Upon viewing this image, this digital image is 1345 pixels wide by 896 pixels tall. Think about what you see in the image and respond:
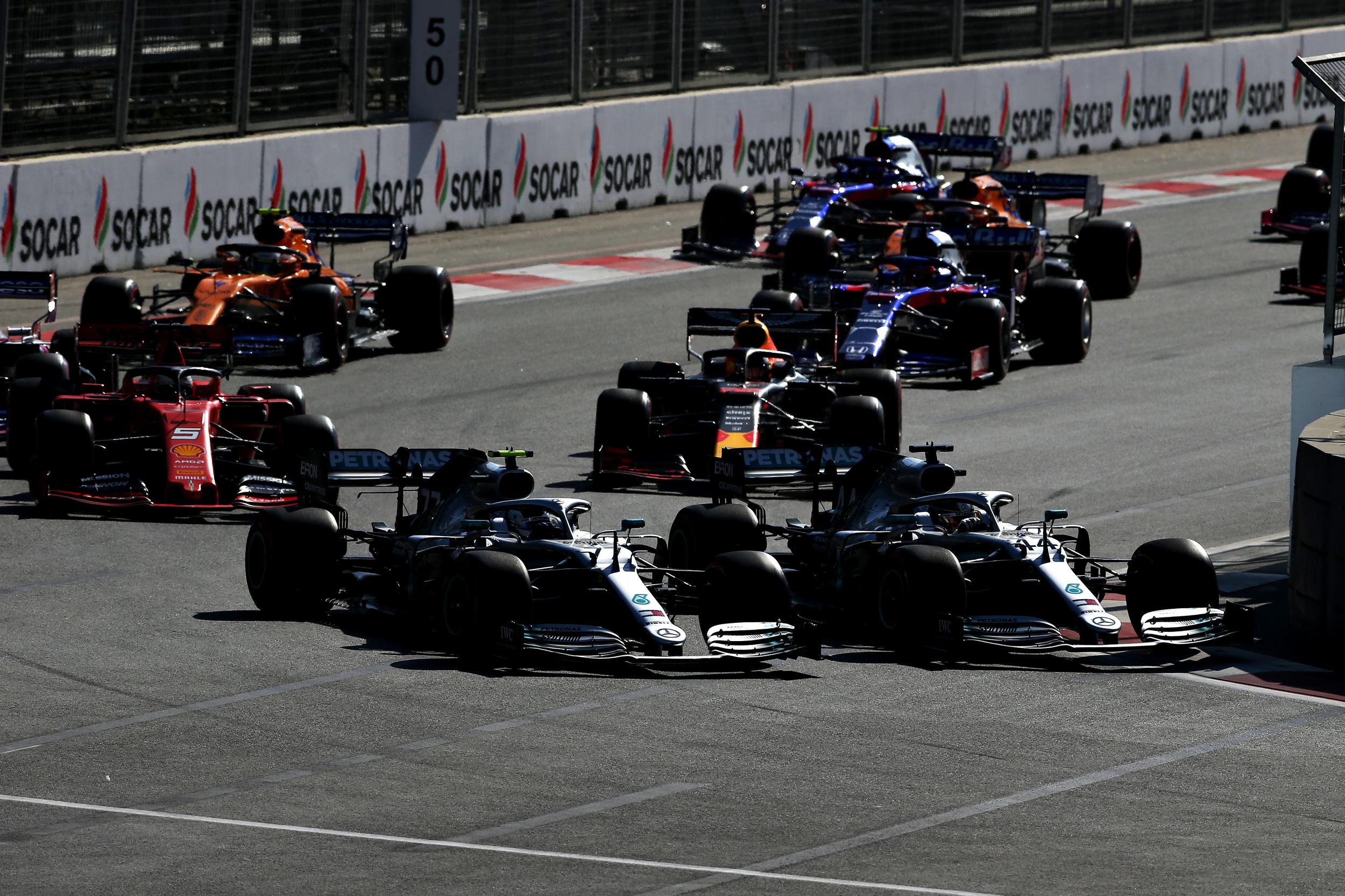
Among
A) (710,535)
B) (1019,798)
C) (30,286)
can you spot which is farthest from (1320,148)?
(1019,798)

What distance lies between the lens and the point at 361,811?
1147 centimetres

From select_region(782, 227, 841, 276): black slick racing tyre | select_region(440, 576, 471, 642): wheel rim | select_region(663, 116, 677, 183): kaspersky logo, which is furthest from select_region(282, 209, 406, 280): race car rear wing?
select_region(440, 576, 471, 642): wheel rim

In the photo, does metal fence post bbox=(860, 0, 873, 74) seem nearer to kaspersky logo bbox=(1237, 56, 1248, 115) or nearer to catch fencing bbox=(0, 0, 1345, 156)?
catch fencing bbox=(0, 0, 1345, 156)

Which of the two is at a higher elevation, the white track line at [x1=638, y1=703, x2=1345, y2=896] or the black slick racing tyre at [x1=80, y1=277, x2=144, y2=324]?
the black slick racing tyre at [x1=80, y1=277, x2=144, y2=324]

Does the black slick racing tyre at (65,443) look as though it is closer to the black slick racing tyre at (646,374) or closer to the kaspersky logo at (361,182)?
the black slick racing tyre at (646,374)

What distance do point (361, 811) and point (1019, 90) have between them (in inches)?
1403

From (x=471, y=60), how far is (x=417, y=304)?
10.4 m

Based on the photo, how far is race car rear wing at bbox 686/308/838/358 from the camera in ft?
78.4

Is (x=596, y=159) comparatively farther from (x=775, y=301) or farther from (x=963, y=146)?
(x=775, y=301)

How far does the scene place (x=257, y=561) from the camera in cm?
1653

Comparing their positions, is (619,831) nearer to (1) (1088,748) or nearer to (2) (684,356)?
(1) (1088,748)

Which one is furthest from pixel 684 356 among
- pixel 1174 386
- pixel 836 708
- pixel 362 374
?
pixel 836 708

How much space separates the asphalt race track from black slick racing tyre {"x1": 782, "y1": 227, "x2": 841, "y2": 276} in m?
9.19

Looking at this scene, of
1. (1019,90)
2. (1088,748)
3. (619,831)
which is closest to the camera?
(619,831)
